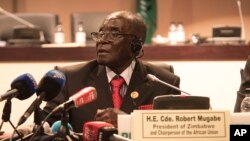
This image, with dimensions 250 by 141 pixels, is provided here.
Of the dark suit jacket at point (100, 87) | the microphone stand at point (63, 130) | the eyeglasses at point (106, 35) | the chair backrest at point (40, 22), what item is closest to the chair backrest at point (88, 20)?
the chair backrest at point (40, 22)

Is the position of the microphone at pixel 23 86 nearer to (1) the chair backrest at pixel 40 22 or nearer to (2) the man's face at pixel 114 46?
(2) the man's face at pixel 114 46

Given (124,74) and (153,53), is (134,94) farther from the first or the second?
(153,53)

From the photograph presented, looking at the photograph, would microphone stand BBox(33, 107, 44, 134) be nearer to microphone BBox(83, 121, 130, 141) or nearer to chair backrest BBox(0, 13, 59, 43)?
microphone BBox(83, 121, 130, 141)

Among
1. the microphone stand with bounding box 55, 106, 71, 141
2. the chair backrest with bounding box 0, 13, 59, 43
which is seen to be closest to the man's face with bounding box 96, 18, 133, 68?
the microphone stand with bounding box 55, 106, 71, 141

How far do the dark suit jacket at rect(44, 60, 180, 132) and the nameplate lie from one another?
0.99 metres

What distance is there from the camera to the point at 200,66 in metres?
3.34

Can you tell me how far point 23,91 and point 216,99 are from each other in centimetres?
204

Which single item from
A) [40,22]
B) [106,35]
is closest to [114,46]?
[106,35]

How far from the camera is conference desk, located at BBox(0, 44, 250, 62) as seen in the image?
3270 mm

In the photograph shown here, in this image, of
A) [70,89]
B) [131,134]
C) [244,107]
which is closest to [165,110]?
[131,134]

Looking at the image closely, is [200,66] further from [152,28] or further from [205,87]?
[152,28]

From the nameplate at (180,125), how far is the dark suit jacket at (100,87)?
99cm

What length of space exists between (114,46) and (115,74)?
0.47 ft

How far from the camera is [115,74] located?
239cm
